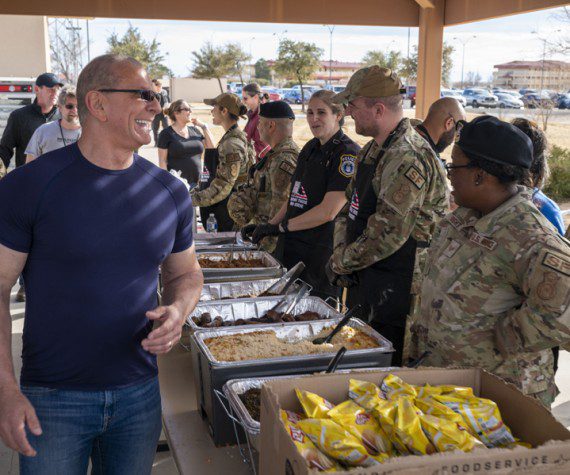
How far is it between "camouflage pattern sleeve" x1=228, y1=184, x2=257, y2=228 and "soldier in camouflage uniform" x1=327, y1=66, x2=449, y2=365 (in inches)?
53.3

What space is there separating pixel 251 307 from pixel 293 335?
359 mm

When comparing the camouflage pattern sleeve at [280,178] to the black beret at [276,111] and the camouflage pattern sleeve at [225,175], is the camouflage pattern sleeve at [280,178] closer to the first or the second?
the black beret at [276,111]

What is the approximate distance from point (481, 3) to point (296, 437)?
4709mm

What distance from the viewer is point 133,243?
5.25 feet

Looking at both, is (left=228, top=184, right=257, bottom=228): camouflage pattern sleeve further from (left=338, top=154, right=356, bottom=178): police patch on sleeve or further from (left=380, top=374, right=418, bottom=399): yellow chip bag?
(left=380, top=374, right=418, bottom=399): yellow chip bag

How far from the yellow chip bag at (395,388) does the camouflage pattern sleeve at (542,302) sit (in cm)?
49

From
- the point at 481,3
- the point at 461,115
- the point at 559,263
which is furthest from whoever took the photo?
the point at 481,3

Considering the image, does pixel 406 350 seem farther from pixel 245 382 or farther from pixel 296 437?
pixel 296 437

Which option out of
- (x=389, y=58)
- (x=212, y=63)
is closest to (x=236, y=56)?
(x=212, y=63)

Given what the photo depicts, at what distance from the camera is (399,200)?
8.06 feet

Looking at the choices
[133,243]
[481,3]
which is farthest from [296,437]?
[481,3]

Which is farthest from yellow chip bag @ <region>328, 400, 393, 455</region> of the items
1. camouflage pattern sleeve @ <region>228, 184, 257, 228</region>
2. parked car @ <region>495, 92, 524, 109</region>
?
parked car @ <region>495, 92, 524, 109</region>

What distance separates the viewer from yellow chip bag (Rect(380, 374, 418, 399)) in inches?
55.4

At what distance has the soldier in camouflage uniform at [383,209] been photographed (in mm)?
2518
